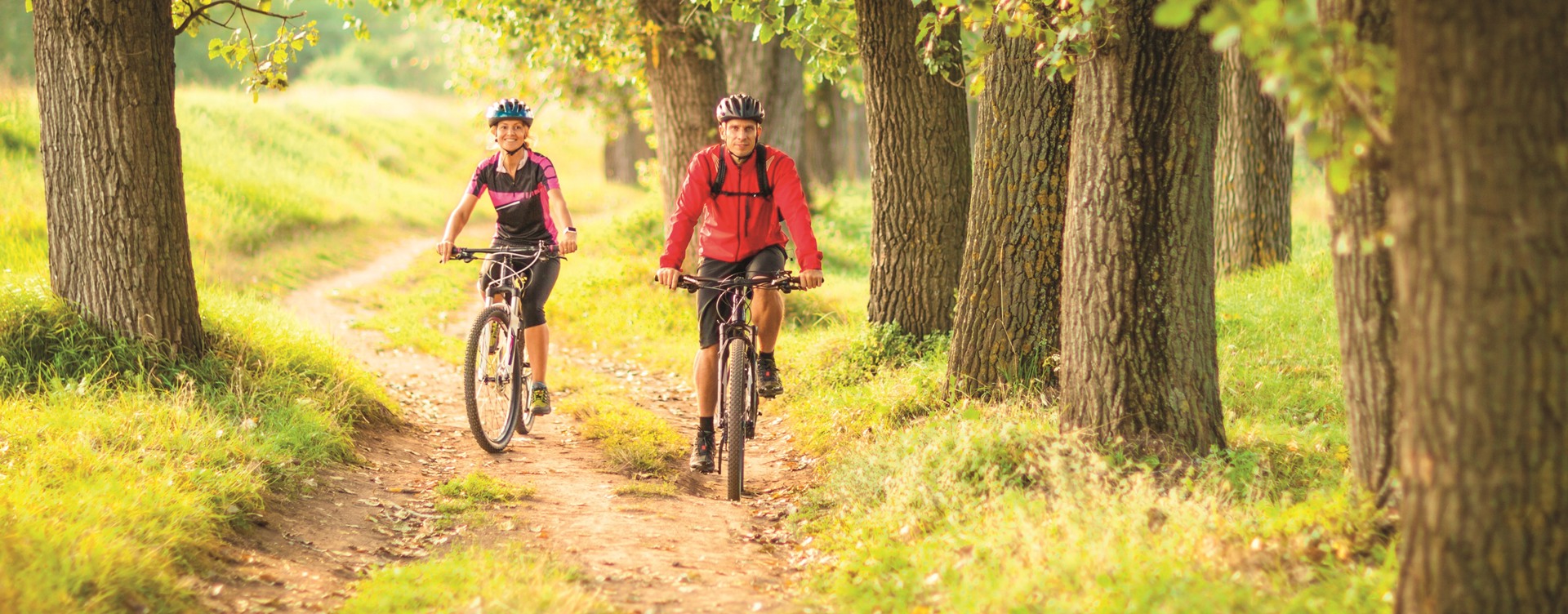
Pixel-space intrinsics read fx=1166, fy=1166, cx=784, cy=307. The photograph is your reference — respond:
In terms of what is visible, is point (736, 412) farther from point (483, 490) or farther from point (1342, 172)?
point (1342, 172)

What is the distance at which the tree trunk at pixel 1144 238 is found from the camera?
506 cm

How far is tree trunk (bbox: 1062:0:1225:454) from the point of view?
506 centimetres

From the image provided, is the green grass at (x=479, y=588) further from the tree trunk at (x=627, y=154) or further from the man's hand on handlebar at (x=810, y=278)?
the tree trunk at (x=627, y=154)

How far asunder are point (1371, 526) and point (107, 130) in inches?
252

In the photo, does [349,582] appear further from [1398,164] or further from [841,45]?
[841,45]

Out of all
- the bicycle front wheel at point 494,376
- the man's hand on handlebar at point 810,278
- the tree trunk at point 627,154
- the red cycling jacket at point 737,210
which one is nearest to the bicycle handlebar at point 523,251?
the bicycle front wheel at point 494,376

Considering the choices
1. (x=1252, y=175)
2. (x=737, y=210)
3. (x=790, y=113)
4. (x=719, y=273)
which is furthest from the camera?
(x=790, y=113)

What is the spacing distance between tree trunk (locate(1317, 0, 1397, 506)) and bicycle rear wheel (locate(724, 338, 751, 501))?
2925 mm

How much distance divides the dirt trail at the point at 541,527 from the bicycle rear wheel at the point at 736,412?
0.16 m

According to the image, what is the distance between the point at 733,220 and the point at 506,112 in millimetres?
1728

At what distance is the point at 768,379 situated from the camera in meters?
6.70

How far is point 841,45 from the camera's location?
962 cm

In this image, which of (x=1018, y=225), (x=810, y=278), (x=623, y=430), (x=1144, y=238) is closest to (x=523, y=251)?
(x=623, y=430)

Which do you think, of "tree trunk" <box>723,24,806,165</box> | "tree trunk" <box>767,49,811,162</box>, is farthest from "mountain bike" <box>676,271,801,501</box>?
"tree trunk" <box>767,49,811,162</box>
